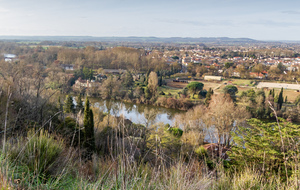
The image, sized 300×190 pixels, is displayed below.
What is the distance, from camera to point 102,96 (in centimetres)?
2044

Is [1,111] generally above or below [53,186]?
below

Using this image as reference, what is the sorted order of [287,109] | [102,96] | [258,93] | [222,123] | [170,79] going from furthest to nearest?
[170,79] → [102,96] → [258,93] → [287,109] → [222,123]

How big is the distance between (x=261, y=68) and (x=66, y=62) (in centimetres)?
3145

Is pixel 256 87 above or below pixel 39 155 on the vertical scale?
below

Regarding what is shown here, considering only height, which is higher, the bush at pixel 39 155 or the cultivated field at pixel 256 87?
the bush at pixel 39 155

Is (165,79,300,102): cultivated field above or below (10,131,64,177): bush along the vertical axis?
below

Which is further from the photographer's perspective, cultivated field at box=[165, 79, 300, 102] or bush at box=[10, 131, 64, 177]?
cultivated field at box=[165, 79, 300, 102]

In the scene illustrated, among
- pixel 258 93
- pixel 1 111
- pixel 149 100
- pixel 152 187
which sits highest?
pixel 152 187

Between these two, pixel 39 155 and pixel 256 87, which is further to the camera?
pixel 256 87

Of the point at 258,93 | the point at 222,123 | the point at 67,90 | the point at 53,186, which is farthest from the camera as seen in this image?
the point at 67,90

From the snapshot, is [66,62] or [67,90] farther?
[66,62]

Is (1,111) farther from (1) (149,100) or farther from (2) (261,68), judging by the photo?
(2) (261,68)

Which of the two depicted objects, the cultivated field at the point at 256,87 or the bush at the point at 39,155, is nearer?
the bush at the point at 39,155

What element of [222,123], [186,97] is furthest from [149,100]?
[222,123]
